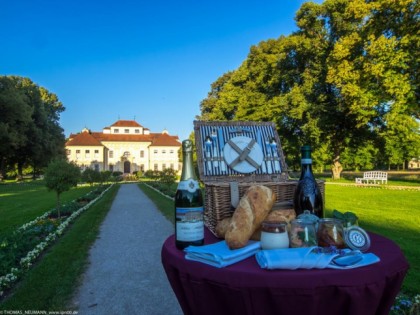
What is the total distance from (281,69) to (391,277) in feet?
92.4

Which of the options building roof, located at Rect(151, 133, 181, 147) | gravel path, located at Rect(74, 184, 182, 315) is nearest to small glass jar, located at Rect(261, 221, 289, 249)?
gravel path, located at Rect(74, 184, 182, 315)

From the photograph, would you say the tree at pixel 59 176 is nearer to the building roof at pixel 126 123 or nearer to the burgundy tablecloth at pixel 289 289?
the burgundy tablecloth at pixel 289 289

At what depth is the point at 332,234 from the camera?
1700 mm

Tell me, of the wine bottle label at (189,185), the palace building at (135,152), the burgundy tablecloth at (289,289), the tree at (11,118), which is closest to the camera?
the burgundy tablecloth at (289,289)

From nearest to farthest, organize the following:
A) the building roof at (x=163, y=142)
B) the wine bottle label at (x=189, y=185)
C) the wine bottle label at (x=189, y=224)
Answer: the wine bottle label at (x=189, y=224), the wine bottle label at (x=189, y=185), the building roof at (x=163, y=142)

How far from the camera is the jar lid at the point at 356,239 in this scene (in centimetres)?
172

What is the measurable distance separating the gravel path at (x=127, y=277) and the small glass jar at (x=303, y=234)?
8.78 feet

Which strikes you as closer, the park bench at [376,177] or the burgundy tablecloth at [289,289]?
the burgundy tablecloth at [289,289]

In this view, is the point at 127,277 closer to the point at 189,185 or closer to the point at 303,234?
the point at 189,185

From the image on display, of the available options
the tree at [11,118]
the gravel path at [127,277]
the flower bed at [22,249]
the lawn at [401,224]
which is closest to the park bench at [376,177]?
the lawn at [401,224]

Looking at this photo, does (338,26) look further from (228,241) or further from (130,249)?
(228,241)

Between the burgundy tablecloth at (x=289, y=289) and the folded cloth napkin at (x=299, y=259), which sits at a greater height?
the folded cloth napkin at (x=299, y=259)

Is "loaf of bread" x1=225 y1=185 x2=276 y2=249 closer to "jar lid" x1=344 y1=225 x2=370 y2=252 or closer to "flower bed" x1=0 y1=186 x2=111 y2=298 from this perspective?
"jar lid" x1=344 y1=225 x2=370 y2=252

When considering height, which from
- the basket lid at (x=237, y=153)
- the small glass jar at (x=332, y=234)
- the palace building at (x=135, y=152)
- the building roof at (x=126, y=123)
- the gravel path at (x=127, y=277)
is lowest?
the gravel path at (x=127, y=277)
